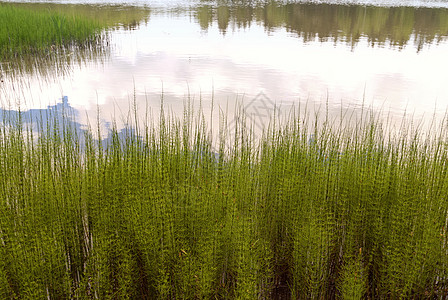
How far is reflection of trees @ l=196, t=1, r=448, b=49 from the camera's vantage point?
50.7 ft

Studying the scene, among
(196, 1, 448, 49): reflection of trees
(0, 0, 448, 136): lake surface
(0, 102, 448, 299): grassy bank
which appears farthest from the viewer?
(196, 1, 448, 49): reflection of trees

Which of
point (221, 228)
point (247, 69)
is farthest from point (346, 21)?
point (221, 228)

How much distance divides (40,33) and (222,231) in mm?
10000

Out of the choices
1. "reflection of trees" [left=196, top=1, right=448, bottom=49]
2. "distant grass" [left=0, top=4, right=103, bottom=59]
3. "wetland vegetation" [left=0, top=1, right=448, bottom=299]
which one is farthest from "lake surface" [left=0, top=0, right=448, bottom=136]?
"wetland vegetation" [left=0, top=1, right=448, bottom=299]

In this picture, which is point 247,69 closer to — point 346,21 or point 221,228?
point 221,228

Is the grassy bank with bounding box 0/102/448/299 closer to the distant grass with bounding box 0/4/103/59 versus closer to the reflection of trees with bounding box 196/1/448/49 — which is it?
the distant grass with bounding box 0/4/103/59

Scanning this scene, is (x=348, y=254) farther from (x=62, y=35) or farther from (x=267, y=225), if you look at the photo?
(x=62, y=35)

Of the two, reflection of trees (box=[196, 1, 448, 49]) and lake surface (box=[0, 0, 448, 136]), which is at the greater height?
reflection of trees (box=[196, 1, 448, 49])

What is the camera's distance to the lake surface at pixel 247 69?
7723mm

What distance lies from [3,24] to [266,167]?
9334mm

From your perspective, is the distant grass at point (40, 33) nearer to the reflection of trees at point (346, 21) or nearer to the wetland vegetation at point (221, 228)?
the reflection of trees at point (346, 21)

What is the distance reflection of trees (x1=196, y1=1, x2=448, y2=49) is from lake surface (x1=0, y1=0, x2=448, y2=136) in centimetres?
9

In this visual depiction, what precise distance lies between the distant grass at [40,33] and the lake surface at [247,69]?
452 millimetres

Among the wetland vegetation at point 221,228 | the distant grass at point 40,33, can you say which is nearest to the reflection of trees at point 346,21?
the distant grass at point 40,33
